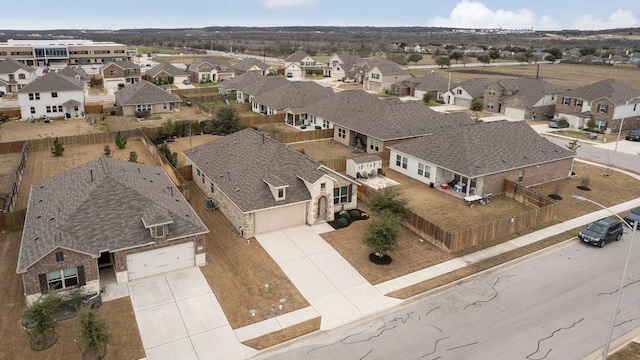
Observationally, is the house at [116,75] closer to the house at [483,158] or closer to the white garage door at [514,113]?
the house at [483,158]

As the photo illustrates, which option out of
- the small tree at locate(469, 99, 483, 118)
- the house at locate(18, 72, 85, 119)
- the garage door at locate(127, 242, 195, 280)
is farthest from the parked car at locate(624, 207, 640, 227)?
the house at locate(18, 72, 85, 119)

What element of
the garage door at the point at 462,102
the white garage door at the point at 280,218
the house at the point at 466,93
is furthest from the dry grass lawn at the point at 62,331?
the house at the point at 466,93

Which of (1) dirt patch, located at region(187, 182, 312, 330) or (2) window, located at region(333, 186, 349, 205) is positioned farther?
(2) window, located at region(333, 186, 349, 205)

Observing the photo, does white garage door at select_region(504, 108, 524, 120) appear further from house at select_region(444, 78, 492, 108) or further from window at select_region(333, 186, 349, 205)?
window at select_region(333, 186, 349, 205)

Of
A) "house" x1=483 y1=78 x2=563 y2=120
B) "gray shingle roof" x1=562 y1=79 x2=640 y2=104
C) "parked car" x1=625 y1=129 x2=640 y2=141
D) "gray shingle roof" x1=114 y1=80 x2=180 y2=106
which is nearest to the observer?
"parked car" x1=625 y1=129 x2=640 y2=141

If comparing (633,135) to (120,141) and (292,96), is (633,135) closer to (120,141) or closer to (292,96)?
(292,96)

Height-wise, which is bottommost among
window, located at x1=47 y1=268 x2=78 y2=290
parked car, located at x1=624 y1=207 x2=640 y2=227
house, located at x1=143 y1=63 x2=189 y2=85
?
window, located at x1=47 y1=268 x2=78 y2=290

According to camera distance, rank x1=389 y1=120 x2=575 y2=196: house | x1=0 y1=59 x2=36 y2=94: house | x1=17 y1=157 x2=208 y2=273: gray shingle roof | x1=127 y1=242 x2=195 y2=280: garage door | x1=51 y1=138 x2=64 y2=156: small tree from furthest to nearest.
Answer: x1=0 y1=59 x2=36 y2=94: house
x1=51 y1=138 x2=64 y2=156: small tree
x1=389 y1=120 x2=575 y2=196: house
x1=127 y1=242 x2=195 y2=280: garage door
x1=17 y1=157 x2=208 y2=273: gray shingle roof
